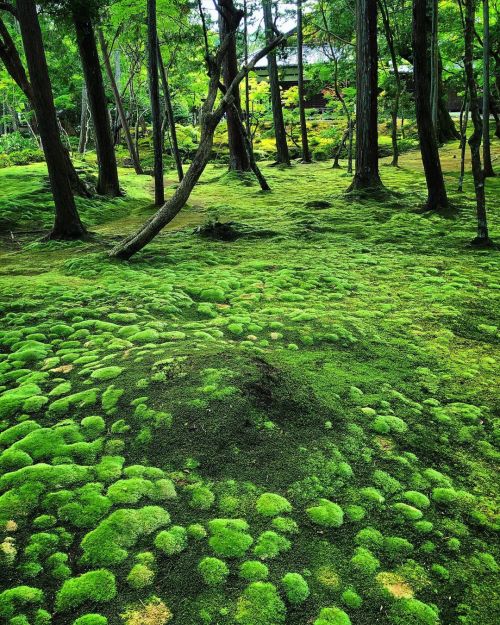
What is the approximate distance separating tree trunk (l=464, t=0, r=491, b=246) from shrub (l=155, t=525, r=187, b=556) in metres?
5.98

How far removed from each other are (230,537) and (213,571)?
183 millimetres

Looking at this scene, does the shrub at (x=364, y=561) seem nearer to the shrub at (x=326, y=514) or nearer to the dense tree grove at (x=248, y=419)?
the dense tree grove at (x=248, y=419)

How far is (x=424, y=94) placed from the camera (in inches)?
313

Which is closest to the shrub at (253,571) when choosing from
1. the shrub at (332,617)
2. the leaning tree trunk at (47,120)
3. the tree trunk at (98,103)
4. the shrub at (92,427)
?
the shrub at (332,617)

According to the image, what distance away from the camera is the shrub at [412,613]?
1781 millimetres

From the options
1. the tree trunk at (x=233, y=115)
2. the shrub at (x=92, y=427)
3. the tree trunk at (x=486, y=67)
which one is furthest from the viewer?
the tree trunk at (x=233, y=115)

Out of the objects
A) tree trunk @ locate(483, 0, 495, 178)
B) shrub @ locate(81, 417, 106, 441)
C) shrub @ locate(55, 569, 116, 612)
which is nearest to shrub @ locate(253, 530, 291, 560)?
shrub @ locate(55, 569, 116, 612)

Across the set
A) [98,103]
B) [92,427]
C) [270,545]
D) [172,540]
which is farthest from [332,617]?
[98,103]

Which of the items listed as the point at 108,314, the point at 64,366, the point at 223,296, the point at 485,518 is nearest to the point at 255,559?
the point at 485,518

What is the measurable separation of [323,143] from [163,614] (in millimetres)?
24818

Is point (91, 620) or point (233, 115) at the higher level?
point (233, 115)

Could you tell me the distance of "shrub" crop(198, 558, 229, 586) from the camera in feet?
6.15

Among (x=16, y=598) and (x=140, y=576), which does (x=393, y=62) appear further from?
(x=16, y=598)

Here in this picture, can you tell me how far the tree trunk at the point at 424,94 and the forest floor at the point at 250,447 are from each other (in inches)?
137
